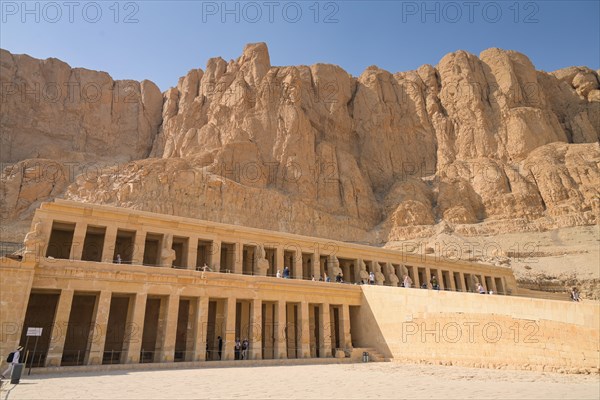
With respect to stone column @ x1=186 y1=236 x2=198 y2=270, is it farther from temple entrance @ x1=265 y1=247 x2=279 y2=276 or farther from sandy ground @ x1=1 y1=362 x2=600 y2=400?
sandy ground @ x1=1 y1=362 x2=600 y2=400

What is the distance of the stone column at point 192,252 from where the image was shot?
976 inches

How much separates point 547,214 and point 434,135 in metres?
22.8

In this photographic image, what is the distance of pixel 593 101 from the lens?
7400cm

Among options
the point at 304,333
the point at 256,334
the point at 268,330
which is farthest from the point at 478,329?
the point at 268,330

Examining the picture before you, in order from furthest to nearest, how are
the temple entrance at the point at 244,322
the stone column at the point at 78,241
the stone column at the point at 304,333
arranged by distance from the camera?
the temple entrance at the point at 244,322 → the stone column at the point at 304,333 → the stone column at the point at 78,241

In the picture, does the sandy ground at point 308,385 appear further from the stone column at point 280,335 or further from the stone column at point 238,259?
the stone column at point 238,259

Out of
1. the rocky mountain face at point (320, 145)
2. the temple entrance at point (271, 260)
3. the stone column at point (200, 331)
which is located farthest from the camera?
the rocky mountain face at point (320, 145)

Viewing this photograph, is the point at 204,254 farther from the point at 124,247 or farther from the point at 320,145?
the point at 320,145

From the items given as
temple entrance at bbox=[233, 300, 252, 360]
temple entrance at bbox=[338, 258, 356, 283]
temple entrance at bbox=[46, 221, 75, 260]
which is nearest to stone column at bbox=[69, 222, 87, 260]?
temple entrance at bbox=[46, 221, 75, 260]

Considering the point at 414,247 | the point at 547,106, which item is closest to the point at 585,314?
the point at 414,247

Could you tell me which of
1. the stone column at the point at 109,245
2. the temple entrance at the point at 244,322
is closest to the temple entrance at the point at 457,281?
the temple entrance at the point at 244,322

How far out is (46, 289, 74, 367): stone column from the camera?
1778 centimetres

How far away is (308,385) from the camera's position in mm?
13688

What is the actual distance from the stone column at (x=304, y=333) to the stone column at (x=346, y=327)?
229 cm
